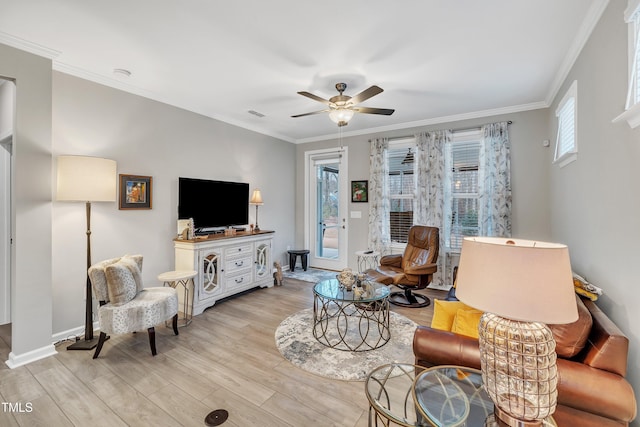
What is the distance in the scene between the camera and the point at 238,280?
4.01 meters

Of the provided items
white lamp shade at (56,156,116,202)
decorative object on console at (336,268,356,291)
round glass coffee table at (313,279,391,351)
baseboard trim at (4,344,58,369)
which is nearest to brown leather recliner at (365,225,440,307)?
round glass coffee table at (313,279,391,351)

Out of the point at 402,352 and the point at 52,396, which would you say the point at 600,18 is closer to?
the point at 402,352

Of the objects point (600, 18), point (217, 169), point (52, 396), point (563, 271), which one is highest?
point (600, 18)

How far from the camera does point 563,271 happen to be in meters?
0.98

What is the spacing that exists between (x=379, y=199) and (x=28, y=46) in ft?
15.0

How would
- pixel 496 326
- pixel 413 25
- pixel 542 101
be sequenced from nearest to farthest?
pixel 496 326, pixel 413 25, pixel 542 101

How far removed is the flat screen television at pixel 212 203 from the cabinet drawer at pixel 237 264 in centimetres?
60

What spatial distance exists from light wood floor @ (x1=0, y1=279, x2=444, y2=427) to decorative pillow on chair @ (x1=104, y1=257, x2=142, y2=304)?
0.54 m

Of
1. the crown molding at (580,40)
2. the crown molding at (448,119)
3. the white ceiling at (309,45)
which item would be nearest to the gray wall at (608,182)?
the crown molding at (580,40)

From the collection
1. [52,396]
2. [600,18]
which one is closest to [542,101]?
[600,18]

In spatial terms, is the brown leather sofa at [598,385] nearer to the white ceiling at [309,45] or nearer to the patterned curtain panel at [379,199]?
the white ceiling at [309,45]

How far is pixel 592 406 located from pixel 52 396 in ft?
A: 10.7

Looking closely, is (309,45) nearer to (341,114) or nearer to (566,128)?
(341,114)

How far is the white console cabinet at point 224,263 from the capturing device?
11.3ft
